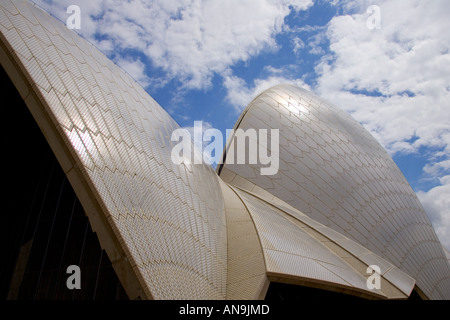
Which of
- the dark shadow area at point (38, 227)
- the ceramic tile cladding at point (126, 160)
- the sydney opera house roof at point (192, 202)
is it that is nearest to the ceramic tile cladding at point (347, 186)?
the sydney opera house roof at point (192, 202)

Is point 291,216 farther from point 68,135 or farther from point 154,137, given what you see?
point 68,135

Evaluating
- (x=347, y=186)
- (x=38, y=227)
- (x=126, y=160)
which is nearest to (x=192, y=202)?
(x=126, y=160)

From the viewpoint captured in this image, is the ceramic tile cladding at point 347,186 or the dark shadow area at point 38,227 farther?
the ceramic tile cladding at point 347,186

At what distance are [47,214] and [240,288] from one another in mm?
4870

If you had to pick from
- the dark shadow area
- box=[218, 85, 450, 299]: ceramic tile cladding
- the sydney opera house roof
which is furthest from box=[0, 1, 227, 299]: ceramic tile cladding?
box=[218, 85, 450, 299]: ceramic tile cladding

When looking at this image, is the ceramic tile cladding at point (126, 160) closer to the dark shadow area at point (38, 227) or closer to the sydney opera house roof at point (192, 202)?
the sydney opera house roof at point (192, 202)

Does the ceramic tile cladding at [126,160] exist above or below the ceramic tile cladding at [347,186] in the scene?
below

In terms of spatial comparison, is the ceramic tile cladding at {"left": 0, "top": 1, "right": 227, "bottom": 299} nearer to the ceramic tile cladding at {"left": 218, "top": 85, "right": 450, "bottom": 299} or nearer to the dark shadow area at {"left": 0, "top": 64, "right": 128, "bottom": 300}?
the dark shadow area at {"left": 0, "top": 64, "right": 128, "bottom": 300}

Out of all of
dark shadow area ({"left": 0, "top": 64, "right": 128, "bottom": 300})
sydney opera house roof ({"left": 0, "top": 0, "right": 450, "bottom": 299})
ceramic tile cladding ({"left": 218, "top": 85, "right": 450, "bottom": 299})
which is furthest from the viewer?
ceramic tile cladding ({"left": 218, "top": 85, "right": 450, "bottom": 299})

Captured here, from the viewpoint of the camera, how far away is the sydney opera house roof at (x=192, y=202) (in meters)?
5.37

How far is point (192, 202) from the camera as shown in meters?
8.04

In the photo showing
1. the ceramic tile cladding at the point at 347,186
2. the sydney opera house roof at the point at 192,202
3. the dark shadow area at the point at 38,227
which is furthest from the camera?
the ceramic tile cladding at the point at 347,186

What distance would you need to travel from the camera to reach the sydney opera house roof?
5.37 metres

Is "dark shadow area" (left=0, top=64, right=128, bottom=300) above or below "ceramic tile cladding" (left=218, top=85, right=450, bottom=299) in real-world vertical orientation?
below
